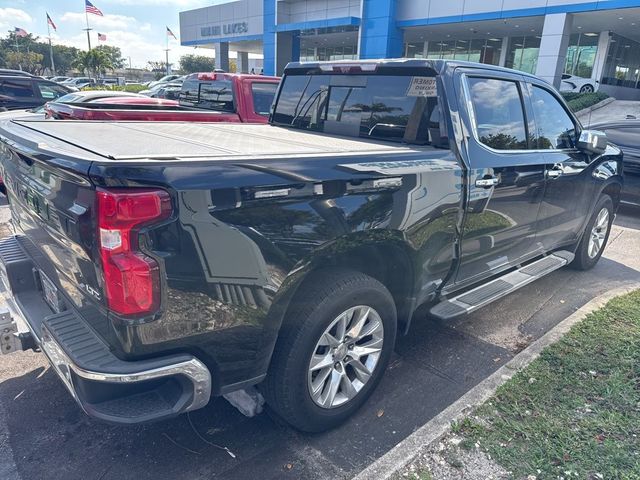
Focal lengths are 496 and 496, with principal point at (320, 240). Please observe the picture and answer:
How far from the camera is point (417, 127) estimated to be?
3.32 metres

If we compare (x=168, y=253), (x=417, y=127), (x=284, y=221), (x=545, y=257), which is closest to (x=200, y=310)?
(x=168, y=253)

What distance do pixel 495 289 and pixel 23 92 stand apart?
469 inches

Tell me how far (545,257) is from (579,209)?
0.57 metres

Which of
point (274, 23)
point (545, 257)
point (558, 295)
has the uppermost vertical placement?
point (274, 23)

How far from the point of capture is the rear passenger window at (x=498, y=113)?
3.42 m

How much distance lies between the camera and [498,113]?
3.60 meters

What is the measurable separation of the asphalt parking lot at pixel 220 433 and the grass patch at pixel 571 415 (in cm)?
36

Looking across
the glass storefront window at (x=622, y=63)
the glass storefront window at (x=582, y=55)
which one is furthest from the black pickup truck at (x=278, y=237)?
the glass storefront window at (x=622, y=63)

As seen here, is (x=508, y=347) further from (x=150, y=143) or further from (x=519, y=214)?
(x=150, y=143)

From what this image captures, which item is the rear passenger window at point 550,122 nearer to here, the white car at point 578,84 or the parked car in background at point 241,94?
the parked car in background at point 241,94

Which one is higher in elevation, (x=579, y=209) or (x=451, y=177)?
(x=451, y=177)

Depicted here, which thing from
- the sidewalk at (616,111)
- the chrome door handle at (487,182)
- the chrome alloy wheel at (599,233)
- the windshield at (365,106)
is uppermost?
the windshield at (365,106)

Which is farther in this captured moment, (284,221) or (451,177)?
(451,177)

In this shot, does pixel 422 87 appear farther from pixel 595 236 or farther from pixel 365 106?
pixel 595 236
